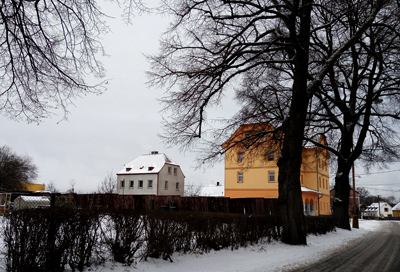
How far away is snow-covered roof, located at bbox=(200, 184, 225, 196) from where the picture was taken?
62119mm

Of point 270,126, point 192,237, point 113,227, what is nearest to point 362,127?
point 270,126

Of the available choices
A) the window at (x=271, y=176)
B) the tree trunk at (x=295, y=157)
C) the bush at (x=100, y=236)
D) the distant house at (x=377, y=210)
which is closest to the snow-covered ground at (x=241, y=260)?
the bush at (x=100, y=236)

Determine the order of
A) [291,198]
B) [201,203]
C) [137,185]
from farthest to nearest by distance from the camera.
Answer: [137,185], [201,203], [291,198]

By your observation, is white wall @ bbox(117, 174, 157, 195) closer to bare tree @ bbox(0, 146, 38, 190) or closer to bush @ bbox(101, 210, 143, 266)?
bare tree @ bbox(0, 146, 38, 190)

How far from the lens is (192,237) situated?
7980 mm

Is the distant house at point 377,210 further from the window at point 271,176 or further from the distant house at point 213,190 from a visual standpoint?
the window at point 271,176

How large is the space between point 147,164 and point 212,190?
1460cm

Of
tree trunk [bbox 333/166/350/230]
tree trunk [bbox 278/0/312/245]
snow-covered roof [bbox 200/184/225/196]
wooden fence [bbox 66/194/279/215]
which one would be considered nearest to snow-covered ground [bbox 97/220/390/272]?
tree trunk [bbox 278/0/312/245]

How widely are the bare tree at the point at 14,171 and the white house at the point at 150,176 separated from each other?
18019 millimetres

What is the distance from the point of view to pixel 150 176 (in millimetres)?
56156

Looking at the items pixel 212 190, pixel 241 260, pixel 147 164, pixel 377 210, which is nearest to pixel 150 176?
pixel 147 164

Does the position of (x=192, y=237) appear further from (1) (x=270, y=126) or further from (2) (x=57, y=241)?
(1) (x=270, y=126)

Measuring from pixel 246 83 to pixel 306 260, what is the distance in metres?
9.15

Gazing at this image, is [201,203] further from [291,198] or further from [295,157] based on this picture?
[295,157]
